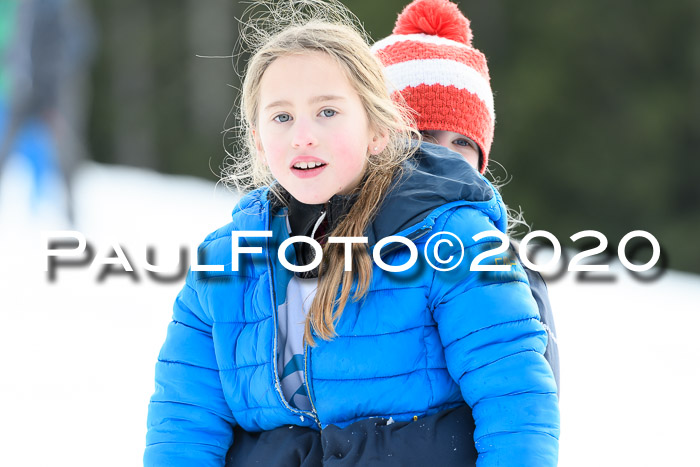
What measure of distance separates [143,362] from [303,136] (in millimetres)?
2031

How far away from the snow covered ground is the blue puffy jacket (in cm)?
87

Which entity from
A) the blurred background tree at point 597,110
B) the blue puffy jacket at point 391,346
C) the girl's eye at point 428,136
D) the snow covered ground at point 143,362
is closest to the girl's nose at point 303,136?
the blue puffy jacket at point 391,346

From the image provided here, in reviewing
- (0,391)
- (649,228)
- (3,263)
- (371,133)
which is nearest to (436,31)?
(371,133)

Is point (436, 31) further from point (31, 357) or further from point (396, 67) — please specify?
point (31, 357)

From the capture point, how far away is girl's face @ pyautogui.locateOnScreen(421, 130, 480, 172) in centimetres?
221

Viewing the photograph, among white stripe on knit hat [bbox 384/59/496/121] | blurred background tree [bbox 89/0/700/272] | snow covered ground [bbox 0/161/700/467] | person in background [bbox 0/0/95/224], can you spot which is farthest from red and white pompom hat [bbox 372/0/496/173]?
blurred background tree [bbox 89/0/700/272]

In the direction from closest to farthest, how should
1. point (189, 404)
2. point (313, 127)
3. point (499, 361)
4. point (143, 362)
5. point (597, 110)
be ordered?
point (499, 361)
point (313, 127)
point (189, 404)
point (143, 362)
point (597, 110)

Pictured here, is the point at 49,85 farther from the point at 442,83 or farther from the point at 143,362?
the point at 442,83

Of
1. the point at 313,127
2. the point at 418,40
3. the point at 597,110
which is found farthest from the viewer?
the point at 597,110

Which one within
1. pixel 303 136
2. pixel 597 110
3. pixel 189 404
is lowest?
pixel 189 404

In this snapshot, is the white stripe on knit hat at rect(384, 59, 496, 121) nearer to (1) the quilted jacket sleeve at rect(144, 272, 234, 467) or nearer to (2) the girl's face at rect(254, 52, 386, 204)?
(2) the girl's face at rect(254, 52, 386, 204)

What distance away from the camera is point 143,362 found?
11.2 ft

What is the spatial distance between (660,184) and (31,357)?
10.3 meters
